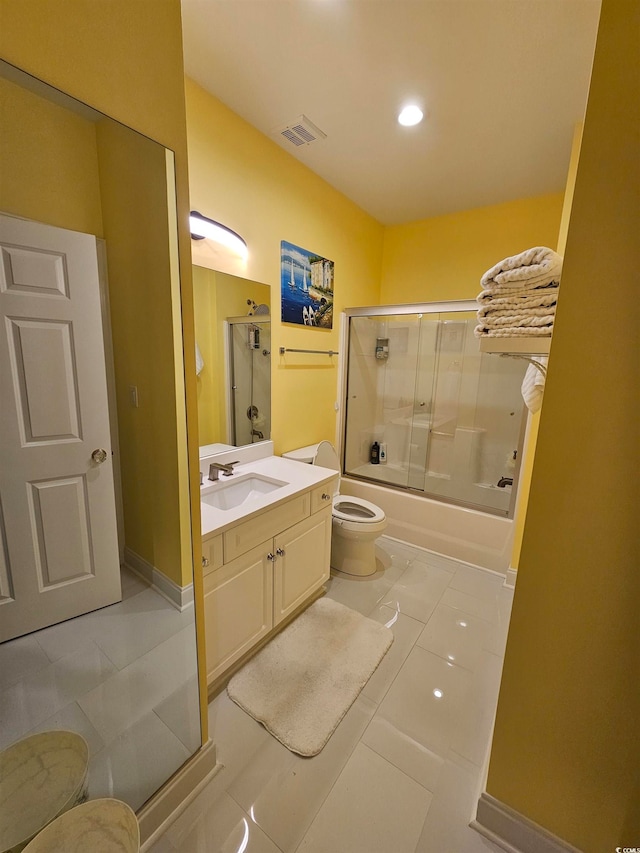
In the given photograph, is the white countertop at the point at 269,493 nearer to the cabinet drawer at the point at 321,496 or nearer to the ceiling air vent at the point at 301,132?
the cabinet drawer at the point at 321,496

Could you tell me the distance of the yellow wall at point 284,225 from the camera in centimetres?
173

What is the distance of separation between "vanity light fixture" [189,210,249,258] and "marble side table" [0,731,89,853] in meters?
1.97

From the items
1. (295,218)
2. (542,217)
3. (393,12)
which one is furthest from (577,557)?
(542,217)

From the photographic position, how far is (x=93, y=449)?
3.23 ft

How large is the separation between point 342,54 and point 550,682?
7.90 ft

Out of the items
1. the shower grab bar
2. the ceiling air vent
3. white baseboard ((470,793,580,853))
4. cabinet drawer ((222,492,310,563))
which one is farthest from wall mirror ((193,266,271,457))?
white baseboard ((470,793,580,853))

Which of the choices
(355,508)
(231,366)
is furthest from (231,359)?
(355,508)

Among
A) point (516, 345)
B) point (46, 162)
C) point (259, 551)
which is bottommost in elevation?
point (259, 551)

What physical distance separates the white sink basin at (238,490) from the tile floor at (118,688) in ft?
2.20

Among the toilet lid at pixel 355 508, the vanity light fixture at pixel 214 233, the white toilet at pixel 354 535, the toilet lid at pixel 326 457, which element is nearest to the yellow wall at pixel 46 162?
the vanity light fixture at pixel 214 233

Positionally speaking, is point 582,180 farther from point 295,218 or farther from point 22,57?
point 295,218

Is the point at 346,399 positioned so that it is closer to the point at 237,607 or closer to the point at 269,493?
the point at 269,493

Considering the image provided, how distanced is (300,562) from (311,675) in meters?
0.50

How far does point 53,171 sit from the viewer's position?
80cm
